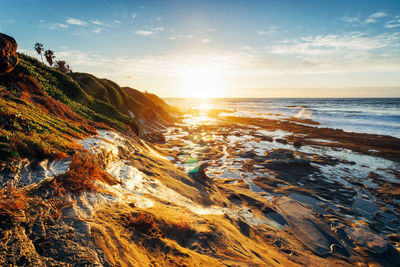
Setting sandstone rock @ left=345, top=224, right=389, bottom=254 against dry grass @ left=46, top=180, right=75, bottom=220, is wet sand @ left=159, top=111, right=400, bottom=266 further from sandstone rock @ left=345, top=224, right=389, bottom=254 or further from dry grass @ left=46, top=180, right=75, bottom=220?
dry grass @ left=46, top=180, right=75, bottom=220

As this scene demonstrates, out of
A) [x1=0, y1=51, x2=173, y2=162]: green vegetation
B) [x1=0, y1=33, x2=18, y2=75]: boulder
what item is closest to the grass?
[x1=0, y1=51, x2=173, y2=162]: green vegetation

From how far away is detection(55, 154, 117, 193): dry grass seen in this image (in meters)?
4.43

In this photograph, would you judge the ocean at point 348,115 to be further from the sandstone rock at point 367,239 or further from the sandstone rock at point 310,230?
the sandstone rock at point 310,230

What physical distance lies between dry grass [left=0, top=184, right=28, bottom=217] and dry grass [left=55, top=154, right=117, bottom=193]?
0.83 meters

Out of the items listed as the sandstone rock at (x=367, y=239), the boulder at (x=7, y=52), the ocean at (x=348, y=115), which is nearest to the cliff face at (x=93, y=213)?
the boulder at (x=7, y=52)

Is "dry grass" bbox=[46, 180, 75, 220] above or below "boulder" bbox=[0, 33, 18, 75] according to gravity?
below

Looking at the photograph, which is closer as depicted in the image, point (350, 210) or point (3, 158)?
point (3, 158)

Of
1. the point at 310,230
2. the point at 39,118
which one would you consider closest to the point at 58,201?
the point at 39,118

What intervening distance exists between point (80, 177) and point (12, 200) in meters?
1.59

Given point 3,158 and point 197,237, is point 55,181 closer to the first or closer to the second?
point 3,158

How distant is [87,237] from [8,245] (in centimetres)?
99

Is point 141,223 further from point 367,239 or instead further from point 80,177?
point 367,239

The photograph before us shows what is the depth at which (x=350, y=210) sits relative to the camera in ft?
30.6

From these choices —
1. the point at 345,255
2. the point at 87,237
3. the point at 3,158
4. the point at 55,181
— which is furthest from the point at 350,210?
the point at 3,158
